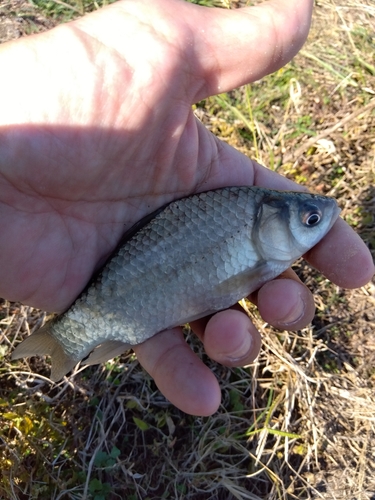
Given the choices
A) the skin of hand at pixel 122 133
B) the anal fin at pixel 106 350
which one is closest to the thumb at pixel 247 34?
the skin of hand at pixel 122 133

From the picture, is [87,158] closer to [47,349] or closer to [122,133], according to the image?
[122,133]

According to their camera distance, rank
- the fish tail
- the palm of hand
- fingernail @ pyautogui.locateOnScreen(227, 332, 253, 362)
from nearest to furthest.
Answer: fingernail @ pyautogui.locateOnScreen(227, 332, 253, 362)
the palm of hand
the fish tail

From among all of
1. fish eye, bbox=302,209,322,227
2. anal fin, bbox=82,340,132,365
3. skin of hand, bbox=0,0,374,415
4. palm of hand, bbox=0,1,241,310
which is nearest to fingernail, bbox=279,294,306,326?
skin of hand, bbox=0,0,374,415

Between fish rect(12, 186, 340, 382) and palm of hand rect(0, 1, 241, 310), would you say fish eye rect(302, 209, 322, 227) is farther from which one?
palm of hand rect(0, 1, 241, 310)

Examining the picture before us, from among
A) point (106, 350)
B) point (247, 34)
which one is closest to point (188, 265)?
point (106, 350)

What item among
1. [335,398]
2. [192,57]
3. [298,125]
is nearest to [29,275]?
[192,57]

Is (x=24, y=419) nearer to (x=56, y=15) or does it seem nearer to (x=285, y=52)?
(x=285, y=52)

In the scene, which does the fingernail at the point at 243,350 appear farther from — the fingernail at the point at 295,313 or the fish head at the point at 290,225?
the fish head at the point at 290,225

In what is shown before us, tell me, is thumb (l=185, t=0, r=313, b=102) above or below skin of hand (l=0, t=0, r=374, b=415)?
above
